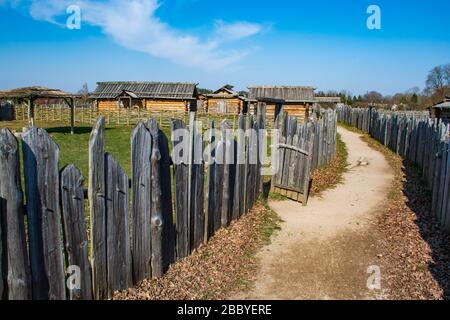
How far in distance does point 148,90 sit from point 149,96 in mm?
1083

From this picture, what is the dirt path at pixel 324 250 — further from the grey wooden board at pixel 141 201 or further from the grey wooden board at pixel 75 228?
the grey wooden board at pixel 75 228

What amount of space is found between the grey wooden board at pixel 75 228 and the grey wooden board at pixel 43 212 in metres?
0.08

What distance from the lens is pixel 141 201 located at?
4.08 m

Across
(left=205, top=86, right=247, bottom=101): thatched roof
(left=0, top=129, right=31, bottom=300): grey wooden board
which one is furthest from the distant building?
(left=0, top=129, right=31, bottom=300): grey wooden board

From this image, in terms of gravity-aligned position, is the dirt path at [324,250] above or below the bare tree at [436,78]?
below

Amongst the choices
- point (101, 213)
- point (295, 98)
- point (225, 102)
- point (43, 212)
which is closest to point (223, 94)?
point (225, 102)

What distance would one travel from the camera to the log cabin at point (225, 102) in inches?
1738

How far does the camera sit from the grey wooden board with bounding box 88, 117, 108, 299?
3314 millimetres

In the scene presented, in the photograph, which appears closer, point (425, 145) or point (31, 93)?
point (425, 145)

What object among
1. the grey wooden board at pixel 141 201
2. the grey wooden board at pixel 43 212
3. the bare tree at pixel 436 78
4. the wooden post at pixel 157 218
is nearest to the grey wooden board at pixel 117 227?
the grey wooden board at pixel 141 201

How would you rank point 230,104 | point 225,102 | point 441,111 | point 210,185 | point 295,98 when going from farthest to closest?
point 225,102
point 230,104
point 441,111
point 295,98
point 210,185

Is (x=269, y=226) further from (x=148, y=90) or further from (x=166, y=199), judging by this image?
(x=148, y=90)

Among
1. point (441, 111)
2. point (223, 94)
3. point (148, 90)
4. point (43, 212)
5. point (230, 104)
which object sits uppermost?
point (223, 94)
